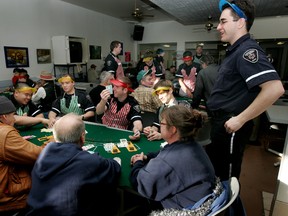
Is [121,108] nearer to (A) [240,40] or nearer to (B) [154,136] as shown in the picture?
(B) [154,136]

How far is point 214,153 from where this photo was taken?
6.37 feet

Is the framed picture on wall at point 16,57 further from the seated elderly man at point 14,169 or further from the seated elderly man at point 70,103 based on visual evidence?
the seated elderly man at point 14,169

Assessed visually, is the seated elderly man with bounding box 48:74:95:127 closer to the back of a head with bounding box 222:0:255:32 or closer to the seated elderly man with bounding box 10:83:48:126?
the seated elderly man with bounding box 10:83:48:126

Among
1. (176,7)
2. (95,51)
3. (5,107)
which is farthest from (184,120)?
(95,51)

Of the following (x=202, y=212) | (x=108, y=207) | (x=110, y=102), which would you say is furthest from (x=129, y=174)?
(x=110, y=102)

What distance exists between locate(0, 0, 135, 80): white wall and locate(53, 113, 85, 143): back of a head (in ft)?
17.6

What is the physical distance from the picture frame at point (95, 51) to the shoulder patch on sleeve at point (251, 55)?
24.7ft

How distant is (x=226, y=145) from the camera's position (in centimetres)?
181

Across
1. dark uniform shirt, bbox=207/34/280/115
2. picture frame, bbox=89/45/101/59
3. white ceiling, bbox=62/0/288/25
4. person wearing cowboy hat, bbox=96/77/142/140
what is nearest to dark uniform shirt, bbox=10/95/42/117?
person wearing cowboy hat, bbox=96/77/142/140

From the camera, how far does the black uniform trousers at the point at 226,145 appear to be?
1.76 m

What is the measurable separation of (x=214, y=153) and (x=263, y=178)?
186cm

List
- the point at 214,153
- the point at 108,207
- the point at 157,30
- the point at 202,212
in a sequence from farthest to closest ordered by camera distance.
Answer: the point at 157,30, the point at 214,153, the point at 108,207, the point at 202,212

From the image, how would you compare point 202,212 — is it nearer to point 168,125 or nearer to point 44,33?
point 168,125

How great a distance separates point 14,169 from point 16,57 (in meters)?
5.38
